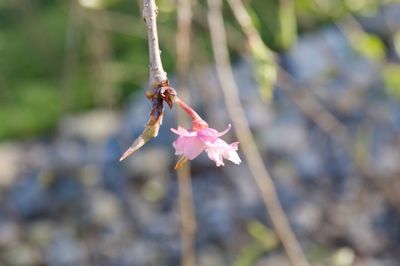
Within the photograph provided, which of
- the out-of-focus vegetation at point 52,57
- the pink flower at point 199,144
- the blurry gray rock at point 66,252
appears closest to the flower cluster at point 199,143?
the pink flower at point 199,144

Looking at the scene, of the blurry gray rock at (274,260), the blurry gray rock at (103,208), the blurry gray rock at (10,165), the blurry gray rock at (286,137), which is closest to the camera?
the blurry gray rock at (274,260)

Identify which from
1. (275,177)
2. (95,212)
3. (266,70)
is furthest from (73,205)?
(266,70)

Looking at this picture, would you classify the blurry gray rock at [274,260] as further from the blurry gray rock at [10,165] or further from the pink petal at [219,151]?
the pink petal at [219,151]

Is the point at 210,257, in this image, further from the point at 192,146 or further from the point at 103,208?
the point at 192,146

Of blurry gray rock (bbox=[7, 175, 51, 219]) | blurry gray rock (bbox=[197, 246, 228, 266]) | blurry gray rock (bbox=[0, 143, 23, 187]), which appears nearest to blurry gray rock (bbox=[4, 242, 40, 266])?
blurry gray rock (bbox=[7, 175, 51, 219])

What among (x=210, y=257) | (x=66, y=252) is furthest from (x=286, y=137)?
(x=66, y=252)

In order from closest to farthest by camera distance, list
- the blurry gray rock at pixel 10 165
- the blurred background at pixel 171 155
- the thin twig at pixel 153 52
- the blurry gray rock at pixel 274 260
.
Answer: the thin twig at pixel 153 52 → the blurry gray rock at pixel 274 260 → the blurred background at pixel 171 155 → the blurry gray rock at pixel 10 165

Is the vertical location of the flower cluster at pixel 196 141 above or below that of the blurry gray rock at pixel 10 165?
below

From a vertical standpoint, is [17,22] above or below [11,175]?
above

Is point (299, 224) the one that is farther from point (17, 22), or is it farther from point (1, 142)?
point (17, 22)
